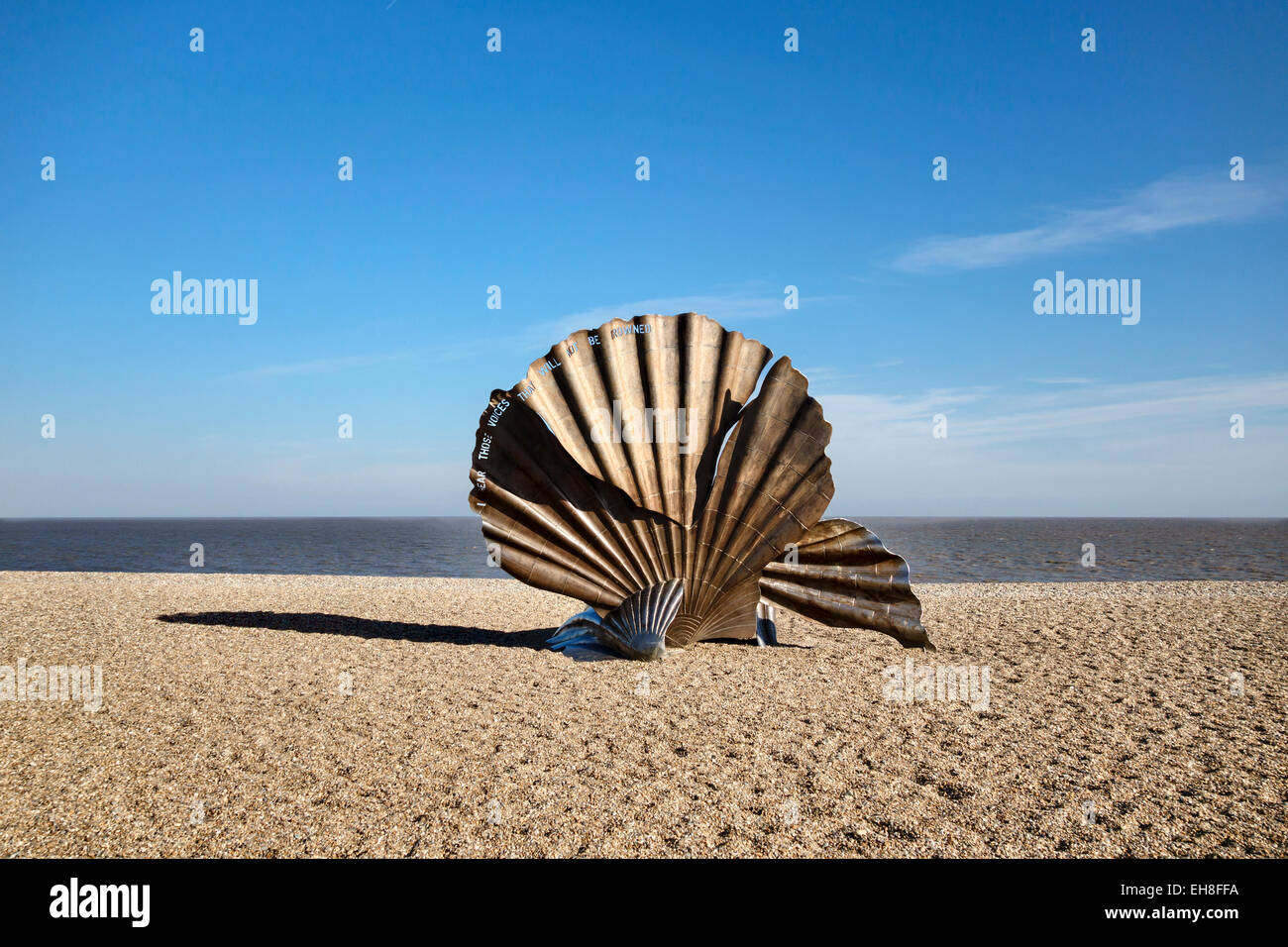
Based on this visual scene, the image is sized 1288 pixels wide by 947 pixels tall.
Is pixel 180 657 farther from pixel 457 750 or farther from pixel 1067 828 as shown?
pixel 1067 828

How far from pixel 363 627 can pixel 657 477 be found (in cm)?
459

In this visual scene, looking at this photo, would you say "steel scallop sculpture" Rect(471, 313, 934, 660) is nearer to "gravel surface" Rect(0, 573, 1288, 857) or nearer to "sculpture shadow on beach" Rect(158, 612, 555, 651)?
"gravel surface" Rect(0, 573, 1288, 857)

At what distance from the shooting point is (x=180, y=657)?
7.64 m

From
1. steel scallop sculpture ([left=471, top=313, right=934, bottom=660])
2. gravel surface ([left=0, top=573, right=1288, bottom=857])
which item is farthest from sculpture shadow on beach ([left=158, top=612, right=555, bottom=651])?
steel scallop sculpture ([left=471, top=313, right=934, bottom=660])

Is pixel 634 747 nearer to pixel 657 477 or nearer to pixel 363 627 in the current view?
pixel 657 477

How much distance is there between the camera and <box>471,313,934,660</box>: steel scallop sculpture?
7.81 metres

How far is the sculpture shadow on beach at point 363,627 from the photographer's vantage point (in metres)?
8.90

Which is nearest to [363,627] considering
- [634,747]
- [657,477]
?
[657,477]

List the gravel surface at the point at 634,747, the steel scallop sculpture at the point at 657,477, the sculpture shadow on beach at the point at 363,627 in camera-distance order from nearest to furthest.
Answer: the gravel surface at the point at 634,747 → the steel scallop sculpture at the point at 657,477 → the sculpture shadow on beach at the point at 363,627

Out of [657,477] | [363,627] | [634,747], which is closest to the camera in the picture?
[634,747]

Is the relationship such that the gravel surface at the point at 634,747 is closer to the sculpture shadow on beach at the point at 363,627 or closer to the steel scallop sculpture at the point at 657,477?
the sculpture shadow on beach at the point at 363,627

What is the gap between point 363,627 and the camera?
381 inches

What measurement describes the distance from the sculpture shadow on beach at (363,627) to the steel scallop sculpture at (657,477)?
1389mm

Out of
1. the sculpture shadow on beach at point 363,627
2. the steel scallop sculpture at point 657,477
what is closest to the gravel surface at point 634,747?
the sculpture shadow on beach at point 363,627
